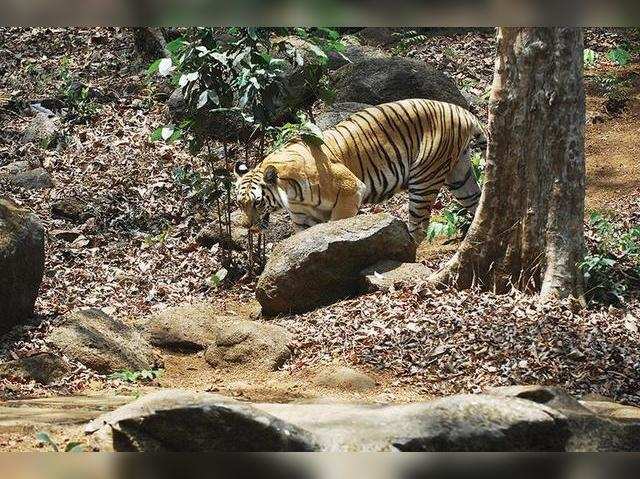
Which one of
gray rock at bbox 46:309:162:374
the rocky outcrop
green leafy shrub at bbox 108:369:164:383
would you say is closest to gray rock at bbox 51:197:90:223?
gray rock at bbox 46:309:162:374

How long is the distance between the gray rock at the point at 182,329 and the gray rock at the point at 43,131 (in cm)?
578

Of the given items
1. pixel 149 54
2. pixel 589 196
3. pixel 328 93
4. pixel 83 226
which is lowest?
pixel 83 226

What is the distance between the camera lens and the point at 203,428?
8.77 feet

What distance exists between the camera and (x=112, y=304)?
921 centimetres

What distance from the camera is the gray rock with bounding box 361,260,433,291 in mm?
8070

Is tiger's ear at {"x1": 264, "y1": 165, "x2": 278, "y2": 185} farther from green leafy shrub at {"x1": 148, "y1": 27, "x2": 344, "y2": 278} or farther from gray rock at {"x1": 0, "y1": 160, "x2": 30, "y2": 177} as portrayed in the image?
gray rock at {"x1": 0, "y1": 160, "x2": 30, "y2": 177}

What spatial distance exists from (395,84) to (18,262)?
7.56m

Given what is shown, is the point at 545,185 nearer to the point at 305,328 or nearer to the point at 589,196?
the point at 305,328

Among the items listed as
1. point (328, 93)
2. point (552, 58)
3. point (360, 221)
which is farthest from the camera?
point (328, 93)

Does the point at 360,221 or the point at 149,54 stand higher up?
the point at 149,54

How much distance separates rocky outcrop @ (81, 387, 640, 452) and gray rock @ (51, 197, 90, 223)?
838 cm

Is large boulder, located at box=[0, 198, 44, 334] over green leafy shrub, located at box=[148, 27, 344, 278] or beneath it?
beneath
